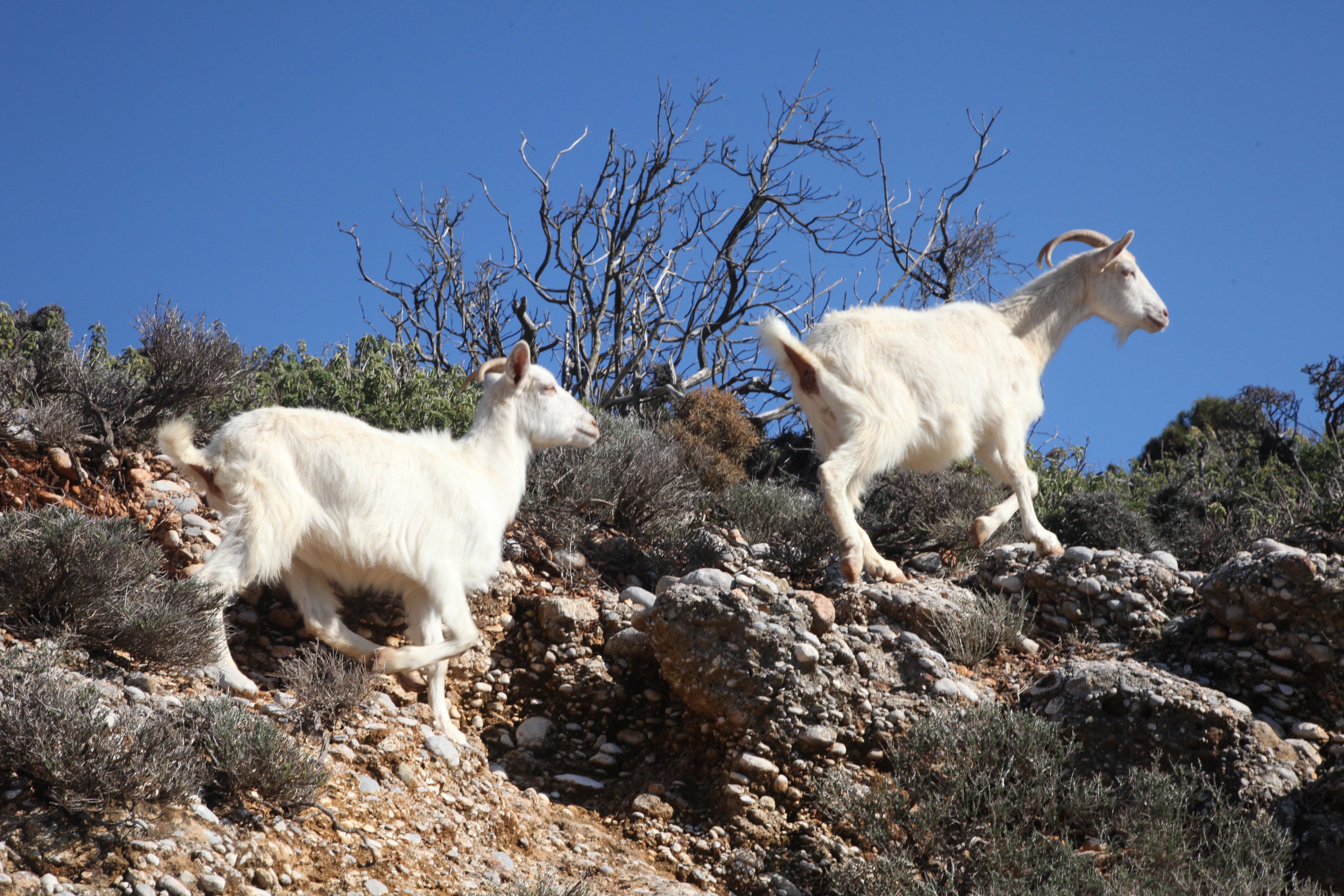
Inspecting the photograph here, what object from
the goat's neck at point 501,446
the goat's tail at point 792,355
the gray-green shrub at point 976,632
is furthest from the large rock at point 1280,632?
the goat's neck at point 501,446

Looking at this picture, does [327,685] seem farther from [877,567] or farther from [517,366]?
[877,567]

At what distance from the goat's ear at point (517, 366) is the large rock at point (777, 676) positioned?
1543mm

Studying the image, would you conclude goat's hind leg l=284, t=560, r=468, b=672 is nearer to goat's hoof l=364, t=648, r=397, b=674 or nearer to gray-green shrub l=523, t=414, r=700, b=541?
goat's hoof l=364, t=648, r=397, b=674

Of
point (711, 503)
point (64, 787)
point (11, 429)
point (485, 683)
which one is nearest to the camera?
point (64, 787)

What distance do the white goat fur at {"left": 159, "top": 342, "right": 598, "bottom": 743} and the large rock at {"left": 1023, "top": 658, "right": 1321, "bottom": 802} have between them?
126 inches

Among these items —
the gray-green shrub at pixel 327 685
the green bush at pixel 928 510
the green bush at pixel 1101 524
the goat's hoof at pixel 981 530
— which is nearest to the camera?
the gray-green shrub at pixel 327 685

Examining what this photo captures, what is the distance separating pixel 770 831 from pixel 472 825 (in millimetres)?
1432

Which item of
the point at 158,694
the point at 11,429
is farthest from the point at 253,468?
the point at 11,429

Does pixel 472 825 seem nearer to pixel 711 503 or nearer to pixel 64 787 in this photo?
pixel 64 787

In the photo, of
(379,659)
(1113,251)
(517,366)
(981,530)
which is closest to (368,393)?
(517,366)

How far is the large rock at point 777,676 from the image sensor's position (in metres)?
5.48

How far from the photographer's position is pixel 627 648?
618 cm

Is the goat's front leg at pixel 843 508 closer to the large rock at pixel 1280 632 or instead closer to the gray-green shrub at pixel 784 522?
the gray-green shrub at pixel 784 522

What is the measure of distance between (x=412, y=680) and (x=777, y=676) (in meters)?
1.96
